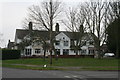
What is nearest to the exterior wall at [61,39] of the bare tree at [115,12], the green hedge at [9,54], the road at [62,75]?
the green hedge at [9,54]

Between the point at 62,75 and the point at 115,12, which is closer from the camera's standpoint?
the point at 62,75

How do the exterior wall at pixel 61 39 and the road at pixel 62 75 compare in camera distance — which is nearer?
the road at pixel 62 75

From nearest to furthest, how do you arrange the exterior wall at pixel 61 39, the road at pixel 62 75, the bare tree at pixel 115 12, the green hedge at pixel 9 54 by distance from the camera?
the road at pixel 62 75, the bare tree at pixel 115 12, the green hedge at pixel 9 54, the exterior wall at pixel 61 39

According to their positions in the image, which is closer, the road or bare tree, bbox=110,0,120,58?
the road

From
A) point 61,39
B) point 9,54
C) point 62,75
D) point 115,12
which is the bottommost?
point 62,75

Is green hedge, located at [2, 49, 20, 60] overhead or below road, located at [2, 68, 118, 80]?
overhead

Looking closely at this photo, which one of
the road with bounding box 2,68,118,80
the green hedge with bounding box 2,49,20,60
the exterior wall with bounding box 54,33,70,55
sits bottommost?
the road with bounding box 2,68,118,80

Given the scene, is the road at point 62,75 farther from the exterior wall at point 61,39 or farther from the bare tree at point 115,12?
the exterior wall at point 61,39

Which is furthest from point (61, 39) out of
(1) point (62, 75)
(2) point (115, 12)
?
(1) point (62, 75)

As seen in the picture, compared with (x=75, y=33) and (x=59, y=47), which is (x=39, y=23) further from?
(x=59, y=47)

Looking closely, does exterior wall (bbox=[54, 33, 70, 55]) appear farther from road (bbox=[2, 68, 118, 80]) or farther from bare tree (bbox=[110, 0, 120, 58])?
road (bbox=[2, 68, 118, 80])

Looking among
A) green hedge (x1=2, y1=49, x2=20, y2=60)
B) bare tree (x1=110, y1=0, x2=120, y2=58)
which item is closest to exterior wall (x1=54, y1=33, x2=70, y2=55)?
green hedge (x1=2, y1=49, x2=20, y2=60)

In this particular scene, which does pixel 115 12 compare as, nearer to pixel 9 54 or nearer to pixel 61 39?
pixel 9 54

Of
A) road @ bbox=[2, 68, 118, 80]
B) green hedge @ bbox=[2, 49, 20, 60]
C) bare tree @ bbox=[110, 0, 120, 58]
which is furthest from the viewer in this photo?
green hedge @ bbox=[2, 49, 20, 60]
